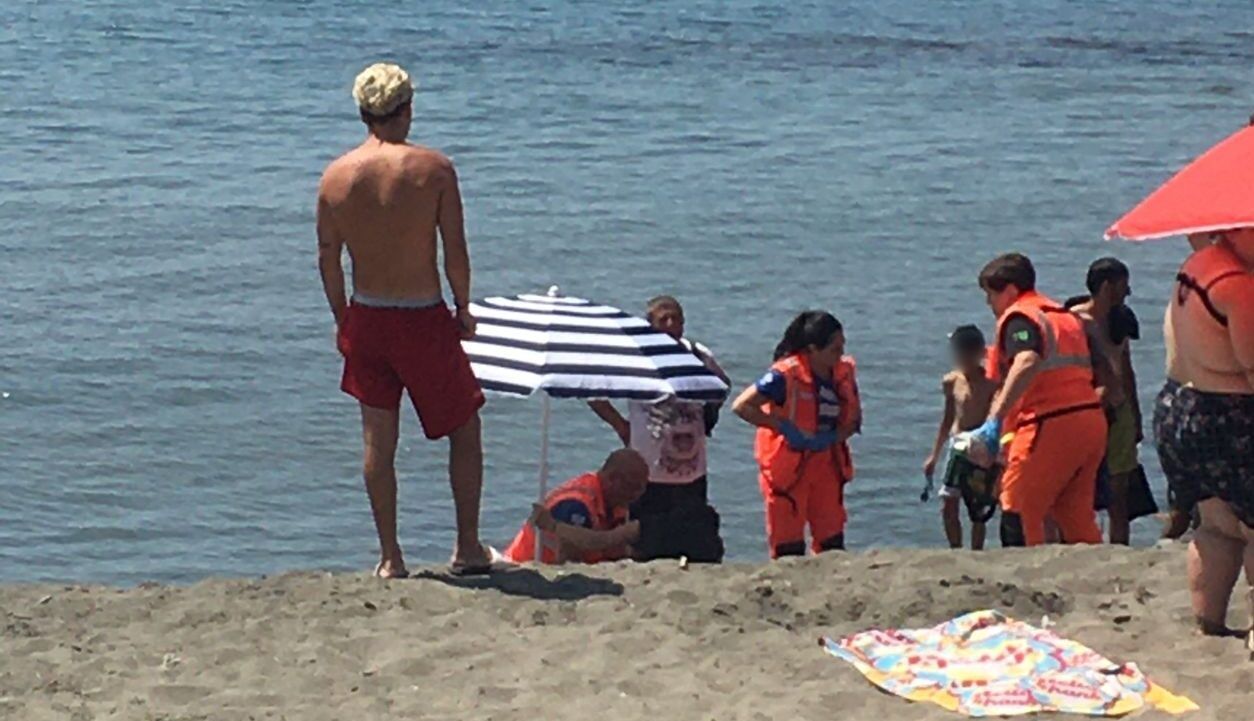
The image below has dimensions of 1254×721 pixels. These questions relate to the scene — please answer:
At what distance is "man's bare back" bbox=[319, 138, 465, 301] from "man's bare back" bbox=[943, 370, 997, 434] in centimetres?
324

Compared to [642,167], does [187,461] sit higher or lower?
lower

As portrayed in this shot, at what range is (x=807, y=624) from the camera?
805 cm

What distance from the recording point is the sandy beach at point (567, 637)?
23.5 ft

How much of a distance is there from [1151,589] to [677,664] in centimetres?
182

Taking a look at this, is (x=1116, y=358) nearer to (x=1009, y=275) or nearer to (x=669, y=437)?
(x=1009, y=275)

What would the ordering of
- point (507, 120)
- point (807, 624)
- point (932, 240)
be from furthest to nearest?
1. point (507, 120)
2. point (932, 240)
3. point (807, 624)

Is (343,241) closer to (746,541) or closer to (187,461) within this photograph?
(746,541)

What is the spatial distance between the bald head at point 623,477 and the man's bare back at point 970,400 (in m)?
1.87

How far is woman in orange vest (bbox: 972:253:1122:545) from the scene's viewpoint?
9.16 metres

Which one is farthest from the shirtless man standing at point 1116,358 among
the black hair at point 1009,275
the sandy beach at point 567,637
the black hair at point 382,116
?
the black hair at point 382,116

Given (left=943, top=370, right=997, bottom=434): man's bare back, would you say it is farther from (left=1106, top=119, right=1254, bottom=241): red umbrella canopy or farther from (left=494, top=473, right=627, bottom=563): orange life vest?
(left=1106, top=119, right=1254, bottom=241): red umbrella canopy

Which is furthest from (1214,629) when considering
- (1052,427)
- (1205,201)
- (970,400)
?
(970,400)

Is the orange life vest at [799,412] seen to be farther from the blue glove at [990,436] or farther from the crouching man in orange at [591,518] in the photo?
the blue glove at [990,436]

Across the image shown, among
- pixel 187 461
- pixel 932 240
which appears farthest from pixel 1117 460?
pixel 932 240
